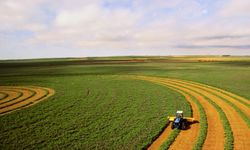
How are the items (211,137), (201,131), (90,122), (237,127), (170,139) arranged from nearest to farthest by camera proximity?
(170,139) → (211,137) → (201,131) → (237,127) → (90,122)

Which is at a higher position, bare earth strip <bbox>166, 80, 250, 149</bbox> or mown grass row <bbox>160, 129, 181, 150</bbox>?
bare earth strip <bbox>166, 80, 250, 149</bbox>

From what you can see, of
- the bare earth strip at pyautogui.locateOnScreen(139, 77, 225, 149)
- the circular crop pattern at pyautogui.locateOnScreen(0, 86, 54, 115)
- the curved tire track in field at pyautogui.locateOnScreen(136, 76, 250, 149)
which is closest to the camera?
the bare earth strip at pyautogui.locateOnScreen(139, 77, 225, 149)

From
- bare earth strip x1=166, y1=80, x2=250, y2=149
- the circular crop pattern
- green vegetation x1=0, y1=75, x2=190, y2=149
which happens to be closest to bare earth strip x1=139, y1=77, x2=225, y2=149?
bare earth strip x1=166, y1=80, x2=250, y2=149

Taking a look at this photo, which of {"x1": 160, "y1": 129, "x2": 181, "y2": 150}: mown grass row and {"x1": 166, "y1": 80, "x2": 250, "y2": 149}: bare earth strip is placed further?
{"x1": 166, "y1": 80, "x2": 250, "y2": 149}: bare earth strip

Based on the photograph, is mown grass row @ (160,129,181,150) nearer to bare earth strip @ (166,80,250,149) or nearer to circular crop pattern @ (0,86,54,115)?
bare earth strip @ (166,80,250,149)

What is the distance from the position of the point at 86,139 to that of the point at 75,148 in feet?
5.42

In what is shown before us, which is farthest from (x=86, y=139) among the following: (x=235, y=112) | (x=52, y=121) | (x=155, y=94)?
(x=155, y=94)

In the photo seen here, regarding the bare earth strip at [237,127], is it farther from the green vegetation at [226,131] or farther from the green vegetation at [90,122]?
the green vegetation at [90,122]

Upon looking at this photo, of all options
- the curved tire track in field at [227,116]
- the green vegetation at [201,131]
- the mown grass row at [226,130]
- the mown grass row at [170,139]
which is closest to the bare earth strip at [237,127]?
the curved tire track in field at [227,116]

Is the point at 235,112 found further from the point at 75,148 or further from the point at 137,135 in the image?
the point at 75,148

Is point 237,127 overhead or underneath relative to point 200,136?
overhead

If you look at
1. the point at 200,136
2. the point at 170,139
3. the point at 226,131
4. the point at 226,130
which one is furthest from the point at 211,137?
the point at 170,139

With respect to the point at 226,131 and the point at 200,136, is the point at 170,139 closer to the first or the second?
the point at 200,136

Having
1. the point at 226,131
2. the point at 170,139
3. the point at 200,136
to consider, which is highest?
the point at 226,131
